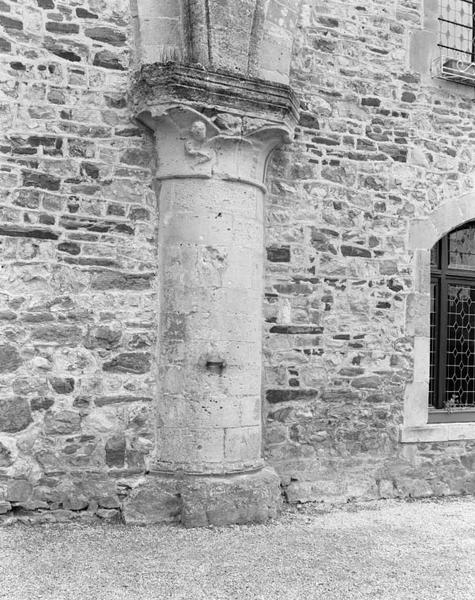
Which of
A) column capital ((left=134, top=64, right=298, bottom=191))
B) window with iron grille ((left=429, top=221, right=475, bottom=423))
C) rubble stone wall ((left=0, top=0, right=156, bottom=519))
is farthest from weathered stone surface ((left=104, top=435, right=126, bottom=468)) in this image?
window with iron grille ((left=429, top=221, right=475, bottom=423))

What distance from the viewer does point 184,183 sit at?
4.75 meters

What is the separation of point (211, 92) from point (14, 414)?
8.87ft

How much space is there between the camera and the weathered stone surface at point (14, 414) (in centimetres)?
434

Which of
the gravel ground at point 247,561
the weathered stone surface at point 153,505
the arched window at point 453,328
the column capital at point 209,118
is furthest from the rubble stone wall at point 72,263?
the arched window at point 453,328

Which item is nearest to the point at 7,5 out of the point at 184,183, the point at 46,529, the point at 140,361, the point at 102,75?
the point at 102,75

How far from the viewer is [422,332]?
226 inches

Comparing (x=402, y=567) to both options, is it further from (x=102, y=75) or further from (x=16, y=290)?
(x=102, y=75)

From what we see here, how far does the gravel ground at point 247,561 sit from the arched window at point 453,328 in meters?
1.50

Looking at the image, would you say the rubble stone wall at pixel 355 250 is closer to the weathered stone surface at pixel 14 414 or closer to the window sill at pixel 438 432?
the window sill at pixel 438 432

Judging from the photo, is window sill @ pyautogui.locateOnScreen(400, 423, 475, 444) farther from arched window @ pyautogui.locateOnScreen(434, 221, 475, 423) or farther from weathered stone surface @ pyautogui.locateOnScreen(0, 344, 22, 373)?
weathered stone surface @ pyautogui.locateOnScreen(0, 344, 22, 373)

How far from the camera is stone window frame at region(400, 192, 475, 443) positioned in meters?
5.70

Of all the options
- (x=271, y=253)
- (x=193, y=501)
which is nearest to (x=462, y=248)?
(x=271, y=253)

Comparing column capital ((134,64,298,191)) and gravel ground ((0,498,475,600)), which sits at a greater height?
column capital ((134,64,298,191))

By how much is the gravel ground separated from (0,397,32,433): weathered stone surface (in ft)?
2.23
